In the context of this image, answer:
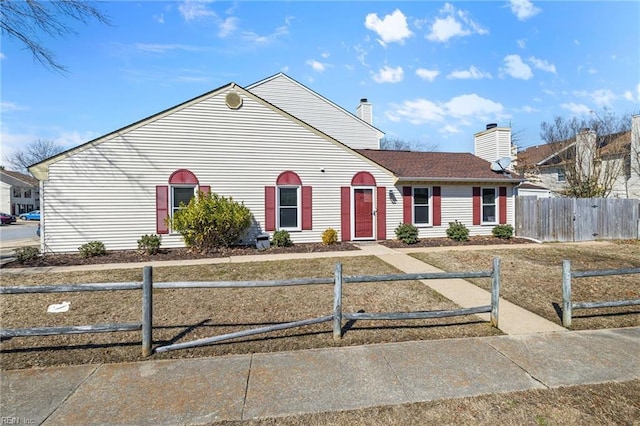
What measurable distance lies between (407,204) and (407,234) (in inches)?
68.3

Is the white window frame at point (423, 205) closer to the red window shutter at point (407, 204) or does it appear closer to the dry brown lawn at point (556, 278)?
the red window shutter at point (407, 204)

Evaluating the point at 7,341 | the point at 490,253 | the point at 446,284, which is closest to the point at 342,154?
the point at 490,253

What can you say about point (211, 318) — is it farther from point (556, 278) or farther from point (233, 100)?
point (233, 100)

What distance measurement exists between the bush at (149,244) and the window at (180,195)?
1257 millimetres

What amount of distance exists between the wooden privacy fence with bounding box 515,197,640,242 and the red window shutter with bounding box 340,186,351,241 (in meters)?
8.40

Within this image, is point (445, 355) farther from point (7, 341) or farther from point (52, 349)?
point (7, 341)

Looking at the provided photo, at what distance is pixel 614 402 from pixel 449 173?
43.1 ft

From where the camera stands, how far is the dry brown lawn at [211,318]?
4441 mm

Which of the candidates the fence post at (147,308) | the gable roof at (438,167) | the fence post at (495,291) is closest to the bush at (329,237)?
the gable roof at (438,167)

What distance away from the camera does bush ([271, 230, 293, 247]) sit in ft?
42.3

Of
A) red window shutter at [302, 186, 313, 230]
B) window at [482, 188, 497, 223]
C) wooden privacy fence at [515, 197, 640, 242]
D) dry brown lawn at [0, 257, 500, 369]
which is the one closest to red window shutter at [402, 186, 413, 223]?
window at [482, 188, 497, 223]

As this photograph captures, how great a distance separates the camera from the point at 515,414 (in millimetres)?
3092

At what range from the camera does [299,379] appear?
3682 mm

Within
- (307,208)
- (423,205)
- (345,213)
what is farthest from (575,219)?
(307,208)
